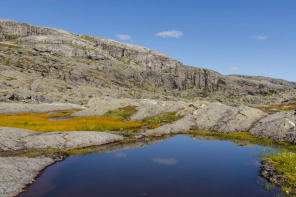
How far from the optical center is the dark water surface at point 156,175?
16844 millimetres

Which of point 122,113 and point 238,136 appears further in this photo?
point 122,113

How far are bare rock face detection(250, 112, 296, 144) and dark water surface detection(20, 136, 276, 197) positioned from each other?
789cm

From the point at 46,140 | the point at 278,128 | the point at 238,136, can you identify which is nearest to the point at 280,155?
the point at 278,128

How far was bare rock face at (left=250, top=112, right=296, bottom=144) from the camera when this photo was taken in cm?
3319

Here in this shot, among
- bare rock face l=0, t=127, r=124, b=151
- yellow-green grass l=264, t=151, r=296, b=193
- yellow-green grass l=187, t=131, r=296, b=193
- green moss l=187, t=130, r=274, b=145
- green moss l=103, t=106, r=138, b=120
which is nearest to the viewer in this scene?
yellow-green grass l=264, t=151, r=296, b=193

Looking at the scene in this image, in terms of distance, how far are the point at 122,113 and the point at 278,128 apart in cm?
4441

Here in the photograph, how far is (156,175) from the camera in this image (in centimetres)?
2014

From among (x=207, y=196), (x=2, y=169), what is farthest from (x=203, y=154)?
(x=2, y=169)

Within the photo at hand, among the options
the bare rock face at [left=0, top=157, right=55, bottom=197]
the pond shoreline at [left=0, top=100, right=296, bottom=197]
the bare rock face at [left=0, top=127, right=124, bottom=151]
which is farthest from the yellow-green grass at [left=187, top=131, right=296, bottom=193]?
the bare rock face at [left=0, top=157, right=55, bottom=197]

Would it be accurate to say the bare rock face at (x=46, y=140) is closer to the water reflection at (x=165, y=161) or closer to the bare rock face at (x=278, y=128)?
the water reflection at (x=165, y=161)

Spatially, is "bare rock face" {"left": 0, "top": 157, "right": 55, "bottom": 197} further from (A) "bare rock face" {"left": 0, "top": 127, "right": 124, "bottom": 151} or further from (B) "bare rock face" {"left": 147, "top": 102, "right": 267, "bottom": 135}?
(B) "bare rock face" {"left": 147, "top": 102, "right": 267, "bottom": 135}

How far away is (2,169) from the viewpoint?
18.4 meters

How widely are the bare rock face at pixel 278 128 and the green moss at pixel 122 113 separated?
36.4m

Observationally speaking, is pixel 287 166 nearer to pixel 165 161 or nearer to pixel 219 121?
pixel 165 161
